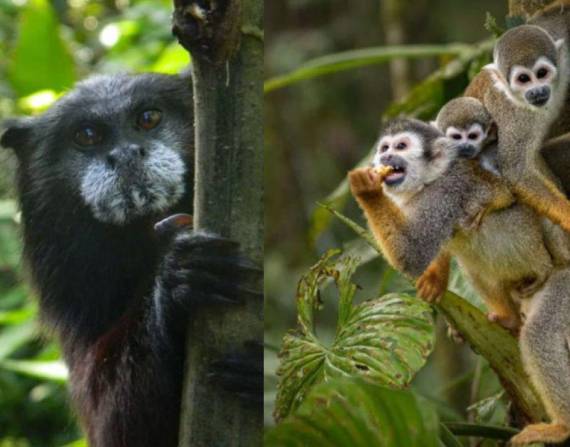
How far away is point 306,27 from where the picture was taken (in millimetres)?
3305

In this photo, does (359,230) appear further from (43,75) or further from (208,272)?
(43,75)

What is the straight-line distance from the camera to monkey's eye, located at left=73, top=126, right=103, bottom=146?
4.25 ft

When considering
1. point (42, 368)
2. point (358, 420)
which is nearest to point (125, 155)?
point (358, 420)

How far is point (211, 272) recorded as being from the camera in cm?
90

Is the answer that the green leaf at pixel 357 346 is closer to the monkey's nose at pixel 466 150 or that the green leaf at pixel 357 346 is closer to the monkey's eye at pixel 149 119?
the monkey's nose at pixel 466 150

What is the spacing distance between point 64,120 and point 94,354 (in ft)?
1.16

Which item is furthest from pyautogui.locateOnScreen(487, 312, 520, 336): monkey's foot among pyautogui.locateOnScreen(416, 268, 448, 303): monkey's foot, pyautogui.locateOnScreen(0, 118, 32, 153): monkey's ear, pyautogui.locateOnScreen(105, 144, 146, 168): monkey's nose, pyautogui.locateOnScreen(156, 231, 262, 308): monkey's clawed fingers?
pyautogui.locateOnScreen(0, 118, 32, 153): monkey's ear

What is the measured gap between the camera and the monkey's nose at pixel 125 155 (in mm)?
1190

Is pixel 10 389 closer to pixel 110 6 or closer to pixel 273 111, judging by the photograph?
pixel 110 6

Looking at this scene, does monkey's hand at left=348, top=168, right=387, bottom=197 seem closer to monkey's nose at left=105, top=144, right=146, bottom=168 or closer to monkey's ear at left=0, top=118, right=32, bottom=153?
monkey's nose at left=105, top=144, right=146, bottom=168

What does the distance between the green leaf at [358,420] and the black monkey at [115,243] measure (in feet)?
0.71

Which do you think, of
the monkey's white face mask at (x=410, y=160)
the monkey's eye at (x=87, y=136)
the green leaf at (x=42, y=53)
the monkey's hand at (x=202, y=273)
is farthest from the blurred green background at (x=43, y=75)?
the monkey's white face mask at (x=410, y=160)

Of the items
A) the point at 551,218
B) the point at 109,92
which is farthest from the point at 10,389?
the point at 551,218

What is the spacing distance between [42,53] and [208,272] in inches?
42.0
